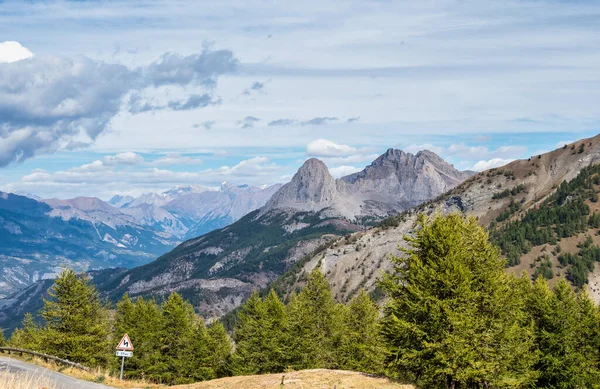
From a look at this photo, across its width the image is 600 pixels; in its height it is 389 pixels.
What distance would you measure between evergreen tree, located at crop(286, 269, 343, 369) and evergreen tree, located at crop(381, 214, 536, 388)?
28.3 m

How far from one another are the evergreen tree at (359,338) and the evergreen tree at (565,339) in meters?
16.5

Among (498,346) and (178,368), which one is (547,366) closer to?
(498,346)

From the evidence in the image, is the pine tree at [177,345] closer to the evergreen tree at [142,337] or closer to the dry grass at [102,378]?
the evergreen tree at [142,337]

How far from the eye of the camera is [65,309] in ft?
179

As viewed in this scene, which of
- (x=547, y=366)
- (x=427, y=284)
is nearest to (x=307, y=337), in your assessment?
(x=547, y=366)

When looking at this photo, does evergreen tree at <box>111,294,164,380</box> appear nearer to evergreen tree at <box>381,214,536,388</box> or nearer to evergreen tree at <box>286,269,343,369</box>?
evergreen tree at <box>286,269,343,369</box>

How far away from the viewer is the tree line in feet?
92.3

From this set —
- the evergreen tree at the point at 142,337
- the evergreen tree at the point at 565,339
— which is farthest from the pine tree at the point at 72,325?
the evergreen tree at the point at 565,339

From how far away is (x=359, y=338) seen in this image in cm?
5962

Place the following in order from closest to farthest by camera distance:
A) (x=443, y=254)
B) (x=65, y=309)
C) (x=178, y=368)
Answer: (x=443, y=254) → (x=65, y=309) → (x=178, y=368)

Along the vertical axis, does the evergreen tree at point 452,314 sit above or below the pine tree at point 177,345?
above

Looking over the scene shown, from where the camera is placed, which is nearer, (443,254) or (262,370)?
(443,254)

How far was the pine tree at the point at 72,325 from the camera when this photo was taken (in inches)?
2087

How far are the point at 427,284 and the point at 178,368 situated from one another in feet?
154
